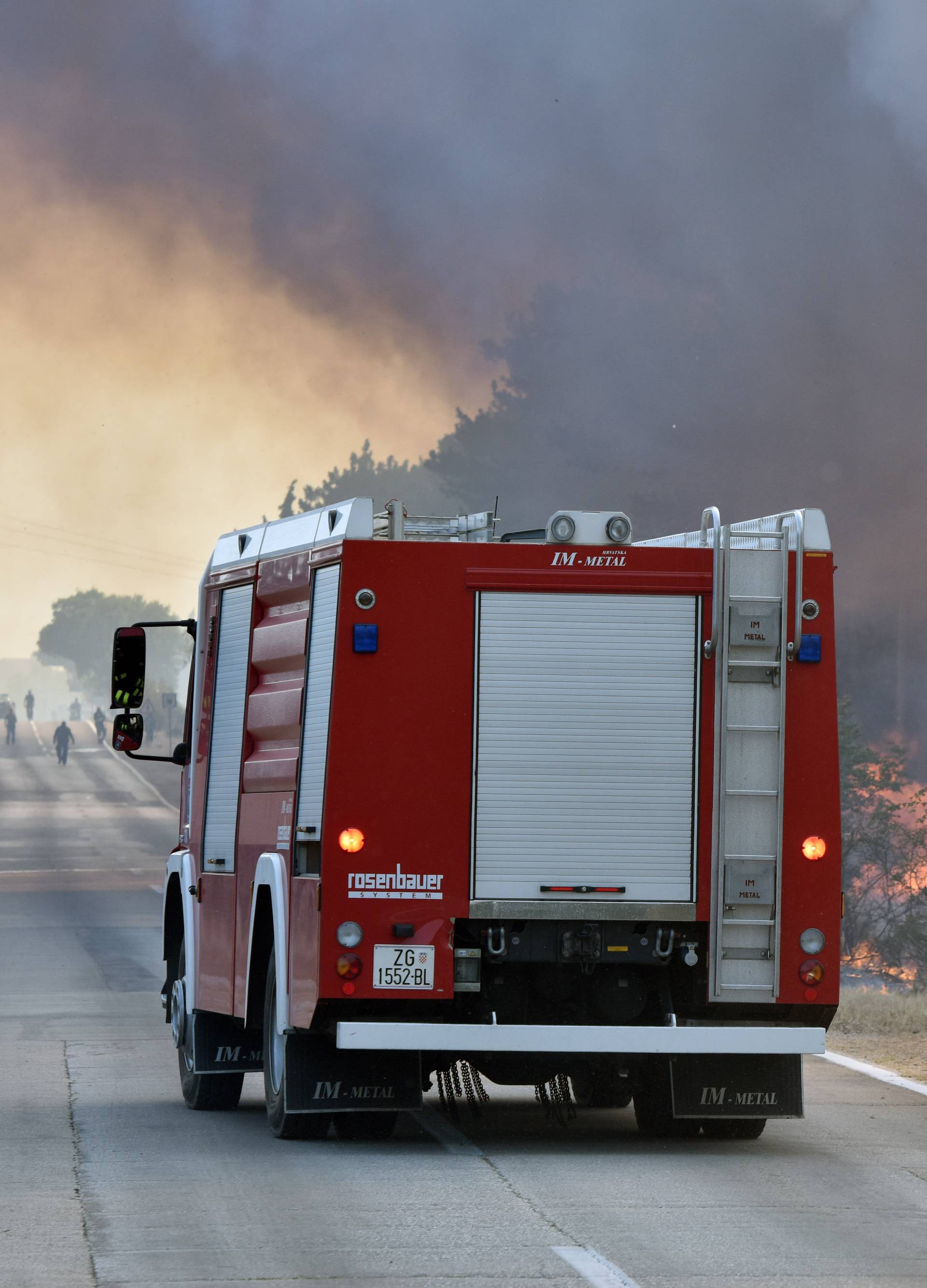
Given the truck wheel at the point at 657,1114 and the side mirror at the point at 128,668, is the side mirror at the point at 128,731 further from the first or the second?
the truck wheel at the point at 657,1114

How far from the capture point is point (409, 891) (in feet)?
33.2

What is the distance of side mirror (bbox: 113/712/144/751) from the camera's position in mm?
12117

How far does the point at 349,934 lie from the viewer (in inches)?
394

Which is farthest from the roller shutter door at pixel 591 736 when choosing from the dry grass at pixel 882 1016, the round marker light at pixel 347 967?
the dry grass at pixel 882 1016

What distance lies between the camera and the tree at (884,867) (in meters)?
43.1

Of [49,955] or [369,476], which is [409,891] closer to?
[49,955]

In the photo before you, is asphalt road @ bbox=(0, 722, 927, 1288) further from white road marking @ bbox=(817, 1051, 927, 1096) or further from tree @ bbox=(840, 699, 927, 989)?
tree @ bbox=(840, 699, 927, 989)

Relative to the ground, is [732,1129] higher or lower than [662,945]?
lower

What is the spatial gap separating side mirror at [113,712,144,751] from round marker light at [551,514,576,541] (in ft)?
9.79

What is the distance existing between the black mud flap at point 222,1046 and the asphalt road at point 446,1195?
0.98ft

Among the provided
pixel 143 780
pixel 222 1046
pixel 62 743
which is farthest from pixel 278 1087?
pixel 62 743

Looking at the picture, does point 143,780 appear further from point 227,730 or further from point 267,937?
point 267,937

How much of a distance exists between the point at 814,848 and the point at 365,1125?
110 inches

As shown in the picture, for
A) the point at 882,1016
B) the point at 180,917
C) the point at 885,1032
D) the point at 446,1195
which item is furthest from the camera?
the point at 882,1016
